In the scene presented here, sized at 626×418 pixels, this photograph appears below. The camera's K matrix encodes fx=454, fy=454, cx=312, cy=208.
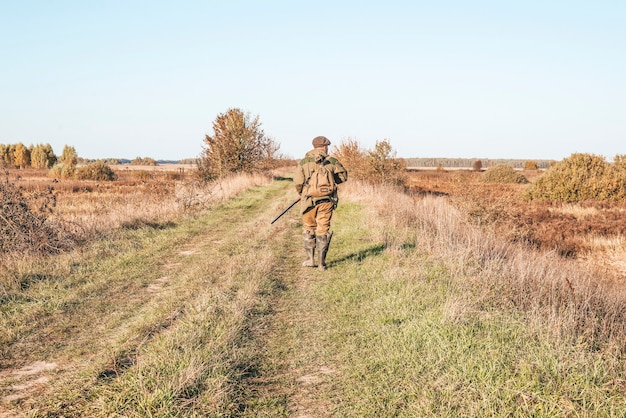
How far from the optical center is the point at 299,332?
5.49 m

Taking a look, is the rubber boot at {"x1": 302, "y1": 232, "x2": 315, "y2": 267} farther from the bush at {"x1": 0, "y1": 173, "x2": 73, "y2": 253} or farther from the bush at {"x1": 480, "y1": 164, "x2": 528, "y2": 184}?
the bush at {"x1": 480, "y1": 164, "x2": 528, "y2": 184}

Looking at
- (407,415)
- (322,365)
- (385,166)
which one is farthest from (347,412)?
(385,166)

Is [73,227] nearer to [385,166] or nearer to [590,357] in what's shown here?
[590,357]

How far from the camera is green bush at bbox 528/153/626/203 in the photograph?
2577 centimetres

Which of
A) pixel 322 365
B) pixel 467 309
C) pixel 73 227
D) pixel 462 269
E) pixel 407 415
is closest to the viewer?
pixel 407 415

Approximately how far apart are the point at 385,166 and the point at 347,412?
25.9m

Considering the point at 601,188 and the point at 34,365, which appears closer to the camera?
the point at 34,365

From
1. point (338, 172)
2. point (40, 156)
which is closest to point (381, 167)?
point (338, 172)

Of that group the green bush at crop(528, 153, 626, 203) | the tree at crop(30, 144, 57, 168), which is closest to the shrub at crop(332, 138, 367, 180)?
the green bush at crop(528, 153, 626, 203)

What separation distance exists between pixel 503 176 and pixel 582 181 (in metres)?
23.7

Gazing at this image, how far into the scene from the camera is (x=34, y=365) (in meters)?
4.48

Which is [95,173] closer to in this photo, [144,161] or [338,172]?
[338,172]

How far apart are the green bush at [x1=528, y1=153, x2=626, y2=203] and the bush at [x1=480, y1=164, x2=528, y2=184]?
2127 cm

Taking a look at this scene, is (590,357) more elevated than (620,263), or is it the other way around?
(590,357)
